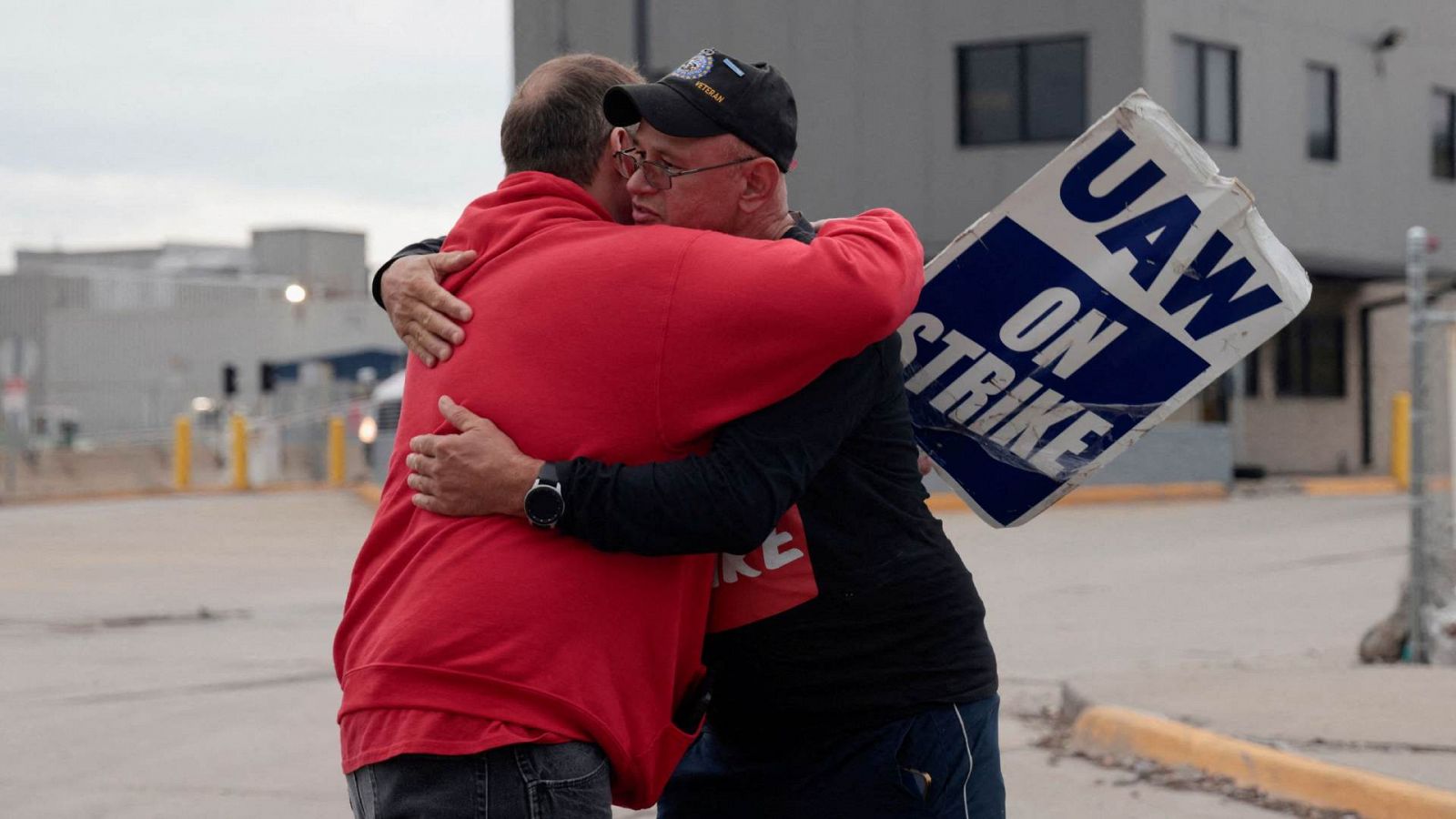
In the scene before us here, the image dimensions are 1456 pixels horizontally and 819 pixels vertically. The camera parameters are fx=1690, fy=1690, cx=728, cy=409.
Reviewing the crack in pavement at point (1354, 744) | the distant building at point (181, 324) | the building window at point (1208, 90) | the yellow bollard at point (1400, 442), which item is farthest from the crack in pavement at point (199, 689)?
the distant building at point (181, 324)

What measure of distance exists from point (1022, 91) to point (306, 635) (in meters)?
17.9

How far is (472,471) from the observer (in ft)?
7.22

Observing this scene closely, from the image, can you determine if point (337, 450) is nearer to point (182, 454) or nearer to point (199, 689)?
point (182, 454)

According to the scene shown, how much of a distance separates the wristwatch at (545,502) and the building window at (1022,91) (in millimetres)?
23855

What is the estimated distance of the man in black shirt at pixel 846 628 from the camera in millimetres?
2428

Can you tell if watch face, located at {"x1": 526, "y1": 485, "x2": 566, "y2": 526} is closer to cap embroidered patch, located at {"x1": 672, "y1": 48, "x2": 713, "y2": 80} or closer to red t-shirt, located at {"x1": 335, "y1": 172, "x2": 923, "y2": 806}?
red t-shirt, located at {"x1": 335, "y1": 172, "x2": 923, "y2": 806}

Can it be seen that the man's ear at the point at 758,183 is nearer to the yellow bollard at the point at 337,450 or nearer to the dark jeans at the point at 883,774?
the dark jeans at the point at 883,774

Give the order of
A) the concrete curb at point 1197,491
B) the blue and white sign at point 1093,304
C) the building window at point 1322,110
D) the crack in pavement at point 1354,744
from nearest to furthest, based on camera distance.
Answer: the blue and white sign at point 1093,304, the crack in pavement at point 1354,744, the concrete curb at point 1197,491, the building window at point 1322,110

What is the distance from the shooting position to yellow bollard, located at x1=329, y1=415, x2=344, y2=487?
32.0 meters

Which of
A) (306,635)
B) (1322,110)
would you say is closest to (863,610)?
(306,635)

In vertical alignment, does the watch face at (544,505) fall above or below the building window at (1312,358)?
above

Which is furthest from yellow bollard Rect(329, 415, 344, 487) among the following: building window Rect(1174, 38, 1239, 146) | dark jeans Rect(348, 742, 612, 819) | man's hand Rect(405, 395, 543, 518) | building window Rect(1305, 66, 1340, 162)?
dark jeans Rect(348, 742, 612, 819)

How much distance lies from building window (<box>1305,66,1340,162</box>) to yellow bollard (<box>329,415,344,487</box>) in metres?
18.0

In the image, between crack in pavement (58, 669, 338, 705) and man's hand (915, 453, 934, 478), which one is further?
crack in pavement (58, 669, 338, 705)
